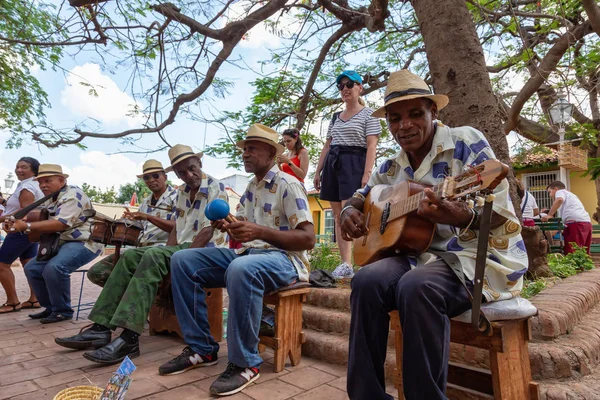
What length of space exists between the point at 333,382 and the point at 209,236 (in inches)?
63.3

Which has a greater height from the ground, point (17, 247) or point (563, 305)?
point (17, 247)

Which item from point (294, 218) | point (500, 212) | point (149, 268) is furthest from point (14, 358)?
point (500, 212)

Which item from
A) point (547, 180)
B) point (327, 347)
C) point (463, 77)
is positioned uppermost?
point (547, 180)

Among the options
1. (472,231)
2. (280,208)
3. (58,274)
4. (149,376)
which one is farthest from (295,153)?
(472,231)

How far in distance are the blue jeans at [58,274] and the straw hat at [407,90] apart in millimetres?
3999

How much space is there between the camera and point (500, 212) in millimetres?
1678

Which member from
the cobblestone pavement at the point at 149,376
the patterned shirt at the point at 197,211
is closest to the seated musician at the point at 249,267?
the cobblestone pavement at the point at 149,376

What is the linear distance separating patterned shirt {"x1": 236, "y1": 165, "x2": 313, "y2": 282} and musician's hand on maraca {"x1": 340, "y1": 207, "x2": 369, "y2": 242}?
56 cm

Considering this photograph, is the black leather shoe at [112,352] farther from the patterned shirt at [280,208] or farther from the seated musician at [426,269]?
the seated musician at [426,269]

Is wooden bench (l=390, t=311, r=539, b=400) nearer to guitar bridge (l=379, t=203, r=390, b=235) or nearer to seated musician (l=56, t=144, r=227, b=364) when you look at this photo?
guitar bridge (l=379, t=203, r=390, b=235)

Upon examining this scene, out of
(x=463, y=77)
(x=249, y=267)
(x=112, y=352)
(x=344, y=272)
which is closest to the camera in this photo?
(x=249, y=267)

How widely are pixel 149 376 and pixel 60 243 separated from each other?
267 centimetres

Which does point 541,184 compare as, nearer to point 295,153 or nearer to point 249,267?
point 295,153

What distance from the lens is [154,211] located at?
167 inches
